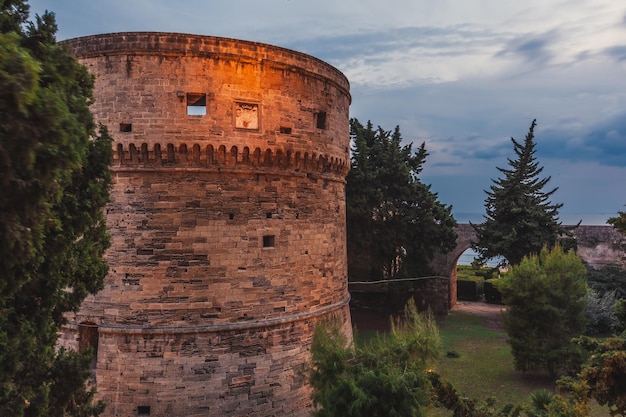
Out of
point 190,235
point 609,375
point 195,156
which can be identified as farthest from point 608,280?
point 195,156

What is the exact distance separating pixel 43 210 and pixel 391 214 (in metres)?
18.3

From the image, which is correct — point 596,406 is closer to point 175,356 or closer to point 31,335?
point 175,356

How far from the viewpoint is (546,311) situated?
50.8 ft

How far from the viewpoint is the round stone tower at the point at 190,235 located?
1041 centimetres

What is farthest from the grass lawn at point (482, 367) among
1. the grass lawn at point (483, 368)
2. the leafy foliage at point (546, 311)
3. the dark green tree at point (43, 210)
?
the dark green tree at point (43, 210)

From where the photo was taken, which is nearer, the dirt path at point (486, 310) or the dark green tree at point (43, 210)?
the dark green tree at point (43, 210)

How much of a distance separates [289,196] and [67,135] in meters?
7.20

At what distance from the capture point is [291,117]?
38.2 feet

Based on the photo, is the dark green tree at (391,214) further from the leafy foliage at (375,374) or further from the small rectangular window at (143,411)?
the small rectangular window at (143,411)

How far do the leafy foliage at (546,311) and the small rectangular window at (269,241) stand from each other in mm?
9268

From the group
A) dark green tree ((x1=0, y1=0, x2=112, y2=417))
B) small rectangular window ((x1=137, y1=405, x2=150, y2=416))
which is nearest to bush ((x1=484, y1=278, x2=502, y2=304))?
small rectangular window ((x1=137, y1=405, x2=150, y2=416))

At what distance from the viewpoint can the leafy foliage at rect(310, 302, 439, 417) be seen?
27.1 feet

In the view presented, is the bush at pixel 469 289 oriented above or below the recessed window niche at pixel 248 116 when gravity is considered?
below

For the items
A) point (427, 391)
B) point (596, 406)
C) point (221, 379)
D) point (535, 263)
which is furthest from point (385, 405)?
point (535, 263)
